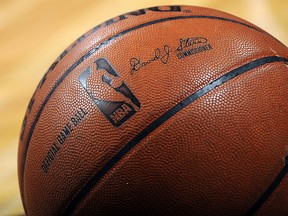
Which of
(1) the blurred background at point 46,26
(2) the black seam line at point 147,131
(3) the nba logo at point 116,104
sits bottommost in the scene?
(2) the black seam line at point 147,131

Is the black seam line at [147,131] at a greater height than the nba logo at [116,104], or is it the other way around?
the nba logo at [116,104]

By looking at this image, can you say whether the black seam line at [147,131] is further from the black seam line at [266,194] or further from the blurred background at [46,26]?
the blurred background at [46,26]

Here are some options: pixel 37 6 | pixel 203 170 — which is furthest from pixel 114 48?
pixel 37 6

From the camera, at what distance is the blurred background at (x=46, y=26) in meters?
2.26

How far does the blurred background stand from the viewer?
2262 mm

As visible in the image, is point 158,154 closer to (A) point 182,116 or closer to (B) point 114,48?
(A) point 182,116
